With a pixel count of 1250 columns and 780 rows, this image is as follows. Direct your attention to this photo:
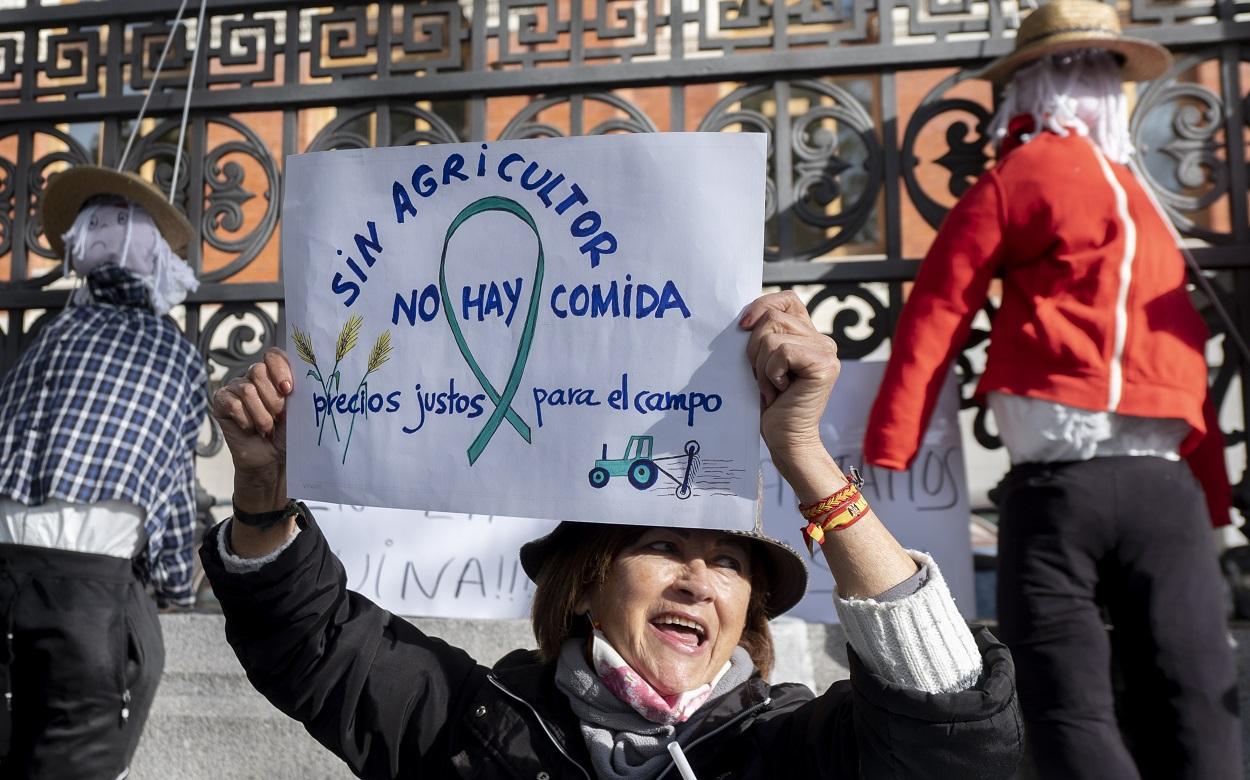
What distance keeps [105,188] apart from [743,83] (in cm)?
212

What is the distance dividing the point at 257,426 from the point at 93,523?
5.30ft

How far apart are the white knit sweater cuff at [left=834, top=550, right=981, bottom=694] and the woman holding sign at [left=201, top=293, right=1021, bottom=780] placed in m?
0.02

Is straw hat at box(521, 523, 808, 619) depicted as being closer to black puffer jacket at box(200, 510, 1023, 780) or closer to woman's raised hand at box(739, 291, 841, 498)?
black puffer jacket at box(200, 510, 1023, 780)

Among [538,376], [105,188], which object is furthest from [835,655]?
[105,188]

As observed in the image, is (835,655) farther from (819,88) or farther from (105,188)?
(105,188)

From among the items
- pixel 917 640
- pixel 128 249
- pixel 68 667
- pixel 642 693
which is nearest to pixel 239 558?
pixel 642 693

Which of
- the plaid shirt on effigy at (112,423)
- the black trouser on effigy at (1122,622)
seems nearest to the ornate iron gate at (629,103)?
the plaid shirt on effigy at (112,423)

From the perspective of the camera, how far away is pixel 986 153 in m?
4.07

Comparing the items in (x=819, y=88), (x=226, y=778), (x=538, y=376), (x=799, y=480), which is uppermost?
(x=819, y=88)

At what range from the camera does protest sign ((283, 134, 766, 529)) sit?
1.64 m

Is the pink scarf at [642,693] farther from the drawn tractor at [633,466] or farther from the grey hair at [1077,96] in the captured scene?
the grey hair at [1077,96]

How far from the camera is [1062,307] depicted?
3154 mm

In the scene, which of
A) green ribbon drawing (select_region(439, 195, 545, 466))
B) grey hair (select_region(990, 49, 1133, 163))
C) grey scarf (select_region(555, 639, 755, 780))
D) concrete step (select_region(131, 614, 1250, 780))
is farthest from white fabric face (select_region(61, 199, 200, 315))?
grey hair (select_region(990, 49, 1133, 163))

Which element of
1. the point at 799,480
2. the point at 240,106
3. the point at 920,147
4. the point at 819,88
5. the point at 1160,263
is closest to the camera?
the point at 799,480
